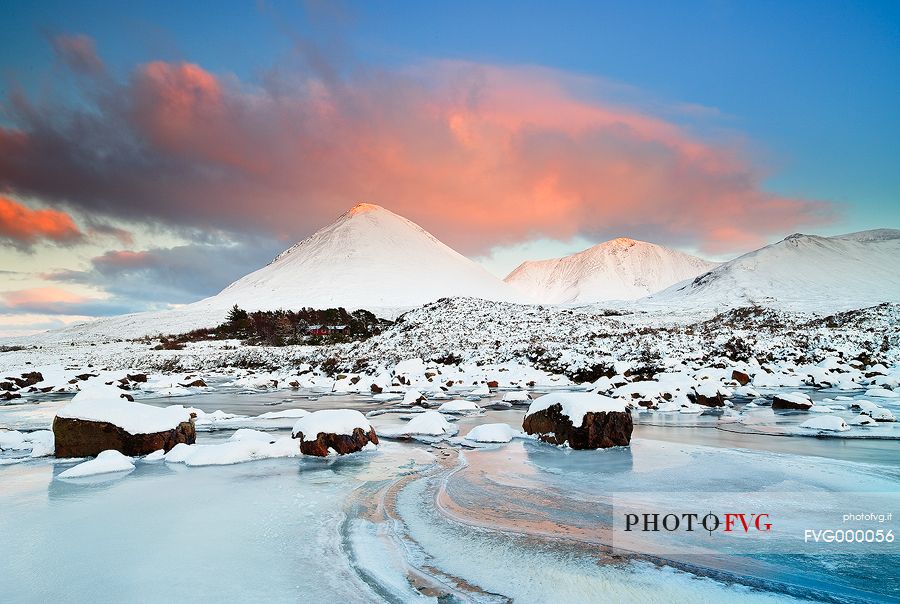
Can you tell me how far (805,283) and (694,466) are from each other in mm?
89461

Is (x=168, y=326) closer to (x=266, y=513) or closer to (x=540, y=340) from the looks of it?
(x=540, y=340)

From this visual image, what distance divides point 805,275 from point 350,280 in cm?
7760

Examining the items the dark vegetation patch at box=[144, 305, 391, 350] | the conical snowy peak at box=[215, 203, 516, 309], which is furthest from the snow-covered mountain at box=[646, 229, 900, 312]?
the dark vegetation patch at box=[144, 305, 391, 350]

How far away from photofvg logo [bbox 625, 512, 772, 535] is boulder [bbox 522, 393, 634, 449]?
3.93 metres

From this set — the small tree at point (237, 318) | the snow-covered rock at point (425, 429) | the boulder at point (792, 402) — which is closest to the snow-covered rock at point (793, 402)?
the boulder at point (792, 402)

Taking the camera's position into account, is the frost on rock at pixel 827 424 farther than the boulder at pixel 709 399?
No

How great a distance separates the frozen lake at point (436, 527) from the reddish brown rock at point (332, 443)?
393 millimetres

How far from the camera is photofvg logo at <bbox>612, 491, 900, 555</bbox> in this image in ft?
14.4

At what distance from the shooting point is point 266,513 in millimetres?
5547

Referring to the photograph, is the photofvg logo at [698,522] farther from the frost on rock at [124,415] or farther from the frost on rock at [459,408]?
the frost on rock at [459,408]

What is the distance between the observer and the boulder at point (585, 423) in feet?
30.4

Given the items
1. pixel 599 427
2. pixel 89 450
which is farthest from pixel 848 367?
pixel 89 450

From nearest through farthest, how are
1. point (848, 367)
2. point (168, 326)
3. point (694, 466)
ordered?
point (694, 466) → point (848, 367) → point (168, 326)

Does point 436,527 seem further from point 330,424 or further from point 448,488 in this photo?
point 330,424
